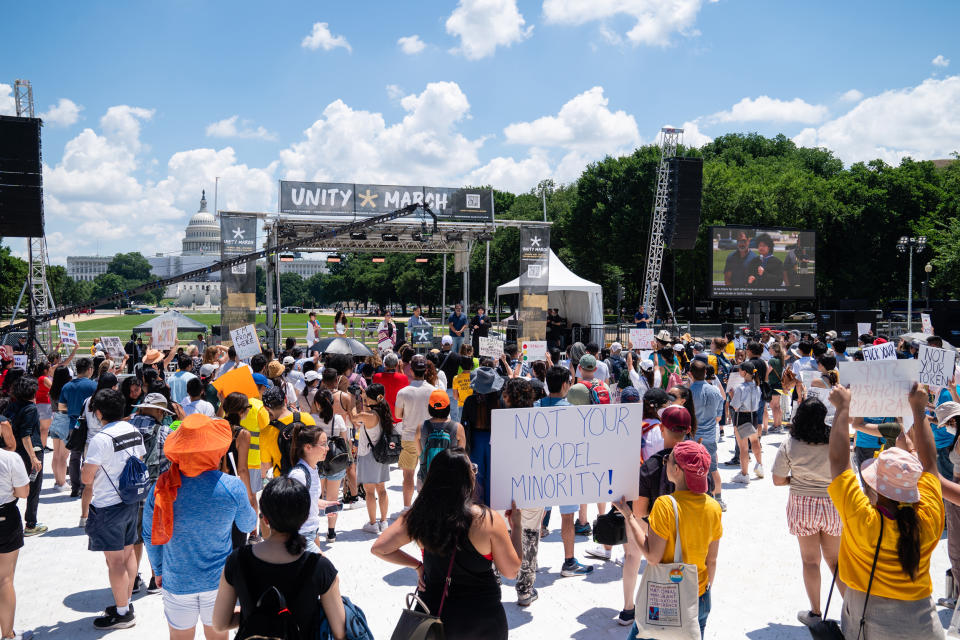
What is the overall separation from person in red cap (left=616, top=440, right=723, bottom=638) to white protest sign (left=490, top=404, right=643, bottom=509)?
2.15 ft

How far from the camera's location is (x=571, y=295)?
26234mm

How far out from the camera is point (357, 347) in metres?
11.5

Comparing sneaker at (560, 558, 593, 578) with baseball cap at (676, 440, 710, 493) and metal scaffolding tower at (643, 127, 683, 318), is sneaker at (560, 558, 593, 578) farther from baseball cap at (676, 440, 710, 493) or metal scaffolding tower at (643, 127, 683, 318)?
metal scaffolding tower at (643, 127, 683, 318)

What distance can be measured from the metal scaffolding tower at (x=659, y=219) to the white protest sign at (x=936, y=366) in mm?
16949

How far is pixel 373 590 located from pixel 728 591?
3025mm

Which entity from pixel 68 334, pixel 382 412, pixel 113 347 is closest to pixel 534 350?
pixel 382 412

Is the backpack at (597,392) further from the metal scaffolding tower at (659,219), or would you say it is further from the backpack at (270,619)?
the metal scaffolding tower at (659,219)

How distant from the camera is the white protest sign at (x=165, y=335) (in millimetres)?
12176

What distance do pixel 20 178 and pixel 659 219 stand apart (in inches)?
806

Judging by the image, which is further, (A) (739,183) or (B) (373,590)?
(A) (739,183)

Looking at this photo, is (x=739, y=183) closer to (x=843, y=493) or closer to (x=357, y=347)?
(x=357, y=347)

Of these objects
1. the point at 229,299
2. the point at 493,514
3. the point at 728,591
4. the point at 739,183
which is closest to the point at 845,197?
the point at 739,183

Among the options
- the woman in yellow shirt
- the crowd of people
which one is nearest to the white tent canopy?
the crowd of people

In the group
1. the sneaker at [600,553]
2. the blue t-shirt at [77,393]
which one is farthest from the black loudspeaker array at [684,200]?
the blue t-shirt at [77,393]
